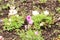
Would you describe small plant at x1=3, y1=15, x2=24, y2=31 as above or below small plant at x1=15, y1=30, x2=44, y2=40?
above

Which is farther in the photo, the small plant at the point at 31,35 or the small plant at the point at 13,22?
the small plant at the point at 13,22

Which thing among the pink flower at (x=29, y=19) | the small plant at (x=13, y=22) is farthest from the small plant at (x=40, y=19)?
the small plant at (x=13, y=22)

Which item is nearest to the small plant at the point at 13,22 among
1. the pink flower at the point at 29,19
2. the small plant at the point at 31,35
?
the pink flower at the point at 29,19

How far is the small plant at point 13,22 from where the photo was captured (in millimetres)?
2994

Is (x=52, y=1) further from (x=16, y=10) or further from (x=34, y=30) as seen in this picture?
(x=34, y=30)

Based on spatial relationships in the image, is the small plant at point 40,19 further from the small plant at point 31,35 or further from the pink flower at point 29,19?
the small plant at point 31,35

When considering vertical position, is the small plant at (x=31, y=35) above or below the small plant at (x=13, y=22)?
below

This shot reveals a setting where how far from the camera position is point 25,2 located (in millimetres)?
3611

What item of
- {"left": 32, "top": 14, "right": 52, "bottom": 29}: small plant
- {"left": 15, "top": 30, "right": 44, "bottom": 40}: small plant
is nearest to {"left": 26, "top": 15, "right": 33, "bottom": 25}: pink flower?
{"left": 32, "top": 14, "right": 52, "bottom": 29}: small plant

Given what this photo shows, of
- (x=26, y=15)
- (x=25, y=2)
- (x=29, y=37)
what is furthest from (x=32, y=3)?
(x=29, y=37)

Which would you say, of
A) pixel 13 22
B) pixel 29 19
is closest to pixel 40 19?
pixel 29 19

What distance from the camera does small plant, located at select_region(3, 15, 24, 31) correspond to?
299 cm

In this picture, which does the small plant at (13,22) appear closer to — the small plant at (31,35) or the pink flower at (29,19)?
the pink flower at (29,19)

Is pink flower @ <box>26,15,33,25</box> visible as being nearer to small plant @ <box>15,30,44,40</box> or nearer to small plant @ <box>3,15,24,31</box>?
A: small plant @ <box>3,15,24,31</box>
